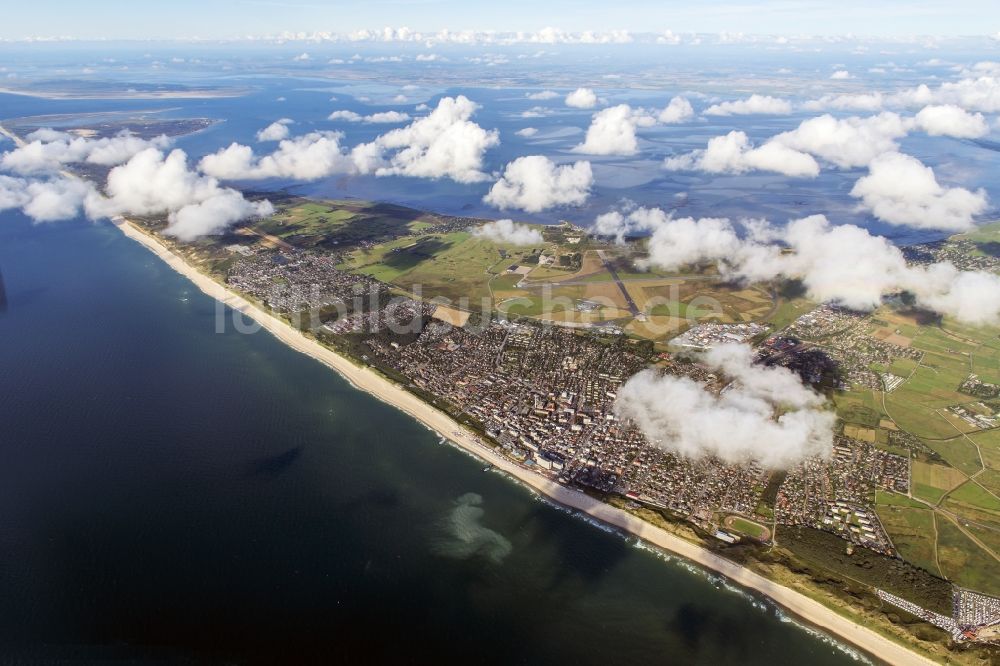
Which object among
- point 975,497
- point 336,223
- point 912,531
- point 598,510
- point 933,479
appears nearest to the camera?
point 912,531

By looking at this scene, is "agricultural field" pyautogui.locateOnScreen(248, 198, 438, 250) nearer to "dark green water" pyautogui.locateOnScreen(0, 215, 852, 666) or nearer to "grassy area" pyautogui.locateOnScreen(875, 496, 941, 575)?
"dark green water" pyautogui.locateOnScreen(0, 215, 852, 666)

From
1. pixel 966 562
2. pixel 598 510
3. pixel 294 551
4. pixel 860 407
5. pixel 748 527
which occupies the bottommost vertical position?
pixel 294 551

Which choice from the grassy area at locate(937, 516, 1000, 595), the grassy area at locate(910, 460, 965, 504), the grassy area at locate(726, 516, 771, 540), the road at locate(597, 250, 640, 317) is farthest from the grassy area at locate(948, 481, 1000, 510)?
the road at locate(597, 250, 640, 317)

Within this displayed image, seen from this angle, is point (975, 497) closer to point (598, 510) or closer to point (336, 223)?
point (598, 510)

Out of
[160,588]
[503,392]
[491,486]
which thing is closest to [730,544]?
[491,486]

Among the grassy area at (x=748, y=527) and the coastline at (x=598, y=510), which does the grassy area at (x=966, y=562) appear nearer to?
the coastline at (x=598, y=510)

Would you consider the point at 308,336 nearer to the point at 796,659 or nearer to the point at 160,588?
the point at 160,588

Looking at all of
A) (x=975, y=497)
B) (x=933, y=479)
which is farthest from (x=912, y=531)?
(x=975, y=497)
